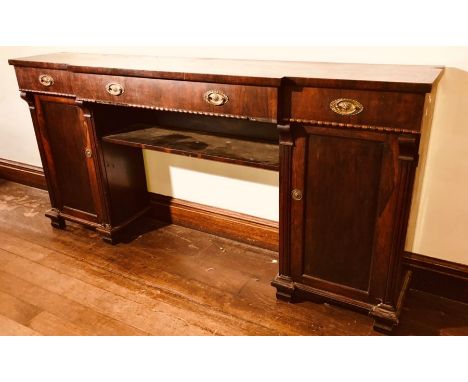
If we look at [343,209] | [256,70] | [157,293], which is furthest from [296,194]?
[157,293]

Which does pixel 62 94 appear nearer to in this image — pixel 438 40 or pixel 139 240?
pixel 139 240

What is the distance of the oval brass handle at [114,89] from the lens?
76.9 inches

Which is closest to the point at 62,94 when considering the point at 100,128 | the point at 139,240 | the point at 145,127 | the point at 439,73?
the point at 100,128

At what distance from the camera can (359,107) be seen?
58.8 inches

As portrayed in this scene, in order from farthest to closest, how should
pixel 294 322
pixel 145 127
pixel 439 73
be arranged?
pixel 145 127 < pixel 294 322 < pixel 439 73

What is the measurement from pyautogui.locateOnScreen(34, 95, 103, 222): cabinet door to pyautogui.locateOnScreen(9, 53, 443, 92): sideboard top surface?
0.25 m

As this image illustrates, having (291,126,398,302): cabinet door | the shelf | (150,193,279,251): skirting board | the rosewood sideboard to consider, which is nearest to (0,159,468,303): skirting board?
(150,193,279,251): skirting board

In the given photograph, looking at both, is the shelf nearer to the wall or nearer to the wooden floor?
the wall

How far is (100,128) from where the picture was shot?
2270 millimetres

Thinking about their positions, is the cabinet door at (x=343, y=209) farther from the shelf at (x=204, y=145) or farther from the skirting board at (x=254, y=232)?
the skirting board at (x=254, y=232)

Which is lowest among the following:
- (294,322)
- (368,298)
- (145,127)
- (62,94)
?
(294,322)

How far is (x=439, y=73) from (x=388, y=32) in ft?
1.10

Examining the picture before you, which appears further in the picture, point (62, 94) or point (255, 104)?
point (62, 94)

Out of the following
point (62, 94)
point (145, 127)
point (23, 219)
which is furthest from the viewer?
point (23, 219)
